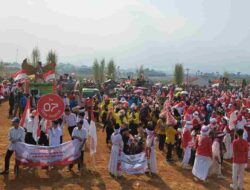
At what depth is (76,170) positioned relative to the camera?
13414mm

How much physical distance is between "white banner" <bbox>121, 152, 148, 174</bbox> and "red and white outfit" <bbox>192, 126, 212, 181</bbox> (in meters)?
1.75

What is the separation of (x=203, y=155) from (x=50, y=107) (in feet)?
17.3

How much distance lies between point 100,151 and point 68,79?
2583 cm

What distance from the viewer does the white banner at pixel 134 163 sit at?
12992 millimetres

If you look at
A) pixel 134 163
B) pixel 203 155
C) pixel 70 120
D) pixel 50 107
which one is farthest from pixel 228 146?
pixel 50 107

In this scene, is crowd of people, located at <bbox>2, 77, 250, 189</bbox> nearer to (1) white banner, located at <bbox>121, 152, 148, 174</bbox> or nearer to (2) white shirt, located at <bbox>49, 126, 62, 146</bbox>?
(2) white shirt, located at <bbox>49, 126, 62, 146</bbox>

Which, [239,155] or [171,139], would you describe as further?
[171,139]

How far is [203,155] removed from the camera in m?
12.9

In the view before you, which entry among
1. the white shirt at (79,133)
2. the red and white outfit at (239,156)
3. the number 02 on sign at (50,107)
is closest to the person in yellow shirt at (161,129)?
the white shirt at (79,133)

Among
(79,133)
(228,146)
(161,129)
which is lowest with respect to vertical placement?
(228,146)

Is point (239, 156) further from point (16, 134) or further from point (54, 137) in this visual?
point (16, 134)

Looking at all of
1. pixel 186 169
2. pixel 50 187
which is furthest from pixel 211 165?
pixel 50 187

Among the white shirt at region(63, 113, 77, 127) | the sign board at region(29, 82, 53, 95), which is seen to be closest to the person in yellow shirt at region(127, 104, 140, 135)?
the white shirt at region(63, 113, 77, 127)

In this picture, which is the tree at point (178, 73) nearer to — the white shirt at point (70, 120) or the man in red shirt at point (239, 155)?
the white shirt at point (70, 120)
